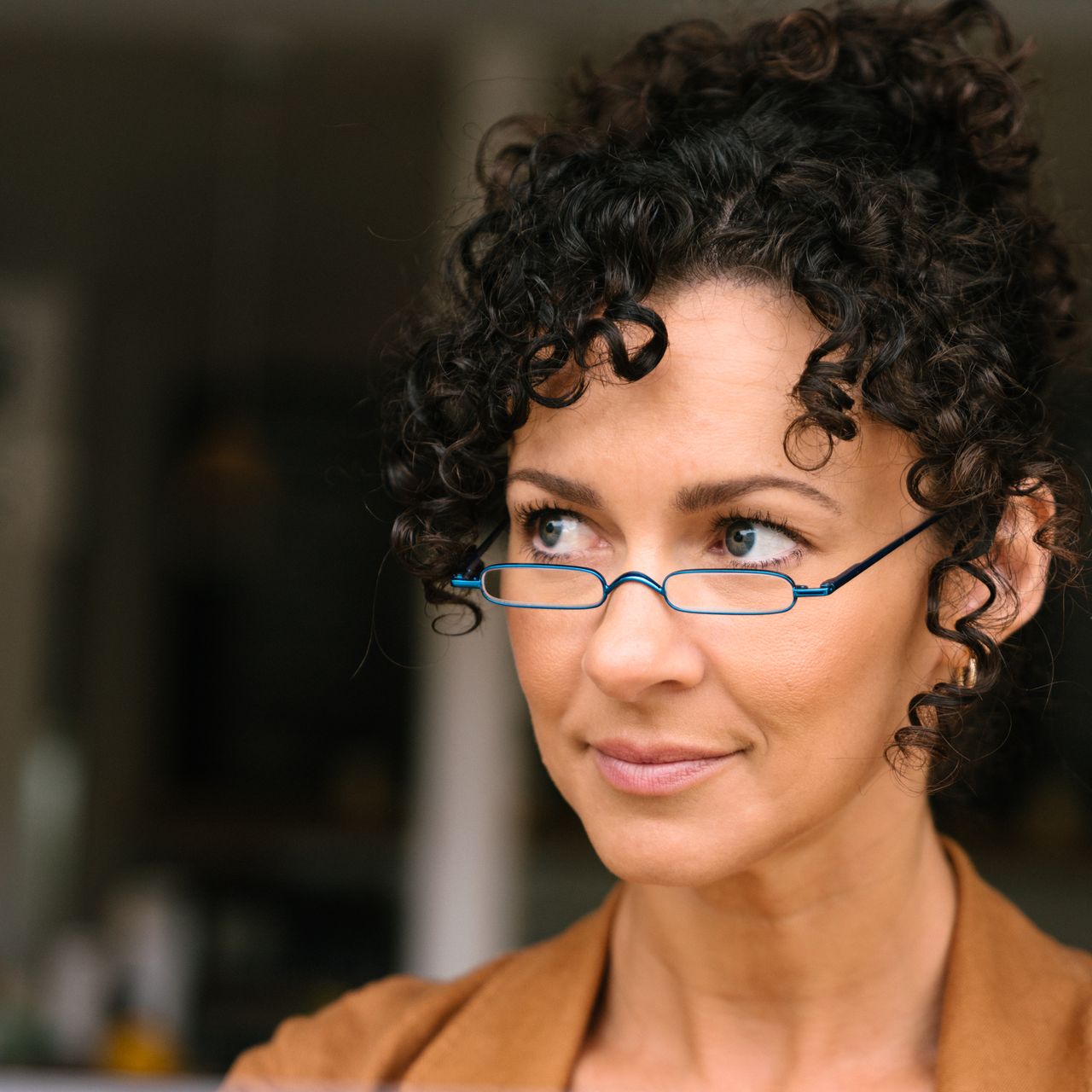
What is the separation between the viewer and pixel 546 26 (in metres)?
3.52

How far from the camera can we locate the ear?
116 cm

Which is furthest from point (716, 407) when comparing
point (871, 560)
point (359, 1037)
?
point (359, 1037)

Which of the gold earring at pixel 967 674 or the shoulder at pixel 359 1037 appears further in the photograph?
the shoulder at pixel 359 1037

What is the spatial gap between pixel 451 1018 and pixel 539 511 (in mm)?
531

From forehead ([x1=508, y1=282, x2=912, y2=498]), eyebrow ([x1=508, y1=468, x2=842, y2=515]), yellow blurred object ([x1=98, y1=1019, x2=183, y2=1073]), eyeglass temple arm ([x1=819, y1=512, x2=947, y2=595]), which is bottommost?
yellow blurred object ([x1=98, y1=1019, x2=183, y2=1073])

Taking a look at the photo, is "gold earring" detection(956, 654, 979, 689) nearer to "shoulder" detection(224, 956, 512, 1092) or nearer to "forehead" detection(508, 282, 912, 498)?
"forehead" detection(508, 282, 912, 498)

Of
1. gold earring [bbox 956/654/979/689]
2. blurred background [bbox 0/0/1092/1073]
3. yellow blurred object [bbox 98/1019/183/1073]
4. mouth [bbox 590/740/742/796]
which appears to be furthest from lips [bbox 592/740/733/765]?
yellow blurred object [bbox 98/1019/183/1073]

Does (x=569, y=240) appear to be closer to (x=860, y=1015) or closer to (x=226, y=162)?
(x=860, y=1015)

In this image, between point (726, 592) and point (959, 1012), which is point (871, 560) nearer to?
point (726, 592)

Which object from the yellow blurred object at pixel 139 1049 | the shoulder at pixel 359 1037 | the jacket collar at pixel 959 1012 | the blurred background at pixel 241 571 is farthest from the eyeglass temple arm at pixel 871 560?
the yellow blurred object at pixel 139 1049

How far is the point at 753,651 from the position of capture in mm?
1105

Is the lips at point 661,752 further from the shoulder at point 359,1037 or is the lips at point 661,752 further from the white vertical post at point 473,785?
the white vertical post at point 473,785

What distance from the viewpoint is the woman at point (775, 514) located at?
1108 millimetres

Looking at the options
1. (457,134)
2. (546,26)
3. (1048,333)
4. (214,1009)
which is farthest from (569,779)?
(214,1009)
